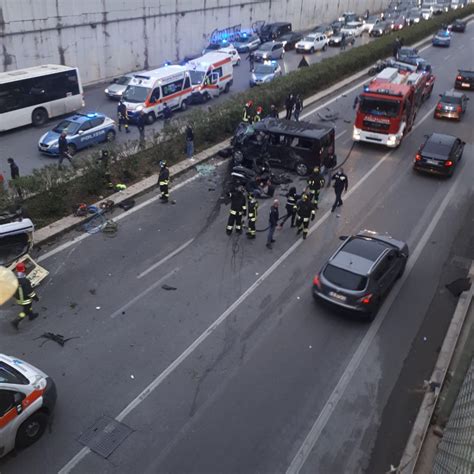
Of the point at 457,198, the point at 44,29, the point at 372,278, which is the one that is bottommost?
the point at 457,198

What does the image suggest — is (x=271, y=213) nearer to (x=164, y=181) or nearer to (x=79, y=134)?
(x=164, y=181)

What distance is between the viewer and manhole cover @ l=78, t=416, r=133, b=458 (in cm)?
865

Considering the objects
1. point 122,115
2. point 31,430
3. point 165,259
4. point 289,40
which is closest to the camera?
point 31,430

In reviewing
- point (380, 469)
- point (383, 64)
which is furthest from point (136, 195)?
point (383, 64)

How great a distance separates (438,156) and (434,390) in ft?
41.8

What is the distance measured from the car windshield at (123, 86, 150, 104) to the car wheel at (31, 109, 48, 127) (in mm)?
3938

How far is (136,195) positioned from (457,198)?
11.7m

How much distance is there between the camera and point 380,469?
8.62m

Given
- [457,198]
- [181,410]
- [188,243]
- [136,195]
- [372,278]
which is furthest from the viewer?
[457,198]

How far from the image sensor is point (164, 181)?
56.9ft

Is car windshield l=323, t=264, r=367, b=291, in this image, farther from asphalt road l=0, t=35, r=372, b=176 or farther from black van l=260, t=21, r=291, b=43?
black van l=260, t=21, r=291, b=43

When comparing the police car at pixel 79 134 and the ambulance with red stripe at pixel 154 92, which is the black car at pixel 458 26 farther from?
the police car at pixel 79 134

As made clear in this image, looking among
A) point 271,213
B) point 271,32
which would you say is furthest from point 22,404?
point 271,32

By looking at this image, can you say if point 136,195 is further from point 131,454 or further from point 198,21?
point 198,21
